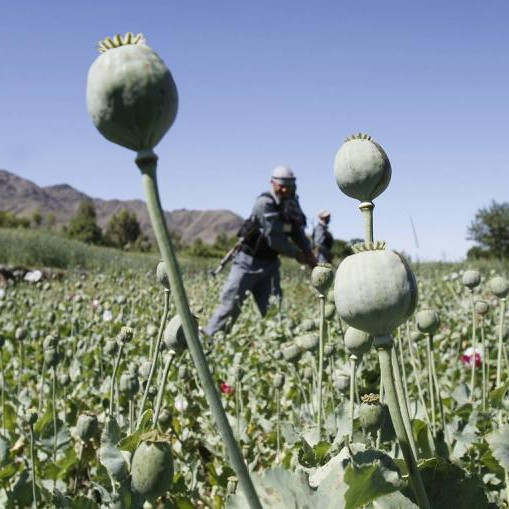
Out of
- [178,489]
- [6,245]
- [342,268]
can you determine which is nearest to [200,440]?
[178,489]

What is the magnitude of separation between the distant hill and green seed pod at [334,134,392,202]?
163959mm

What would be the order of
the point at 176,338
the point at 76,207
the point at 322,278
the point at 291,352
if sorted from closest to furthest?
the point at 176,338 < the point at 322,278 < the point at 291,352 < the point at 76,207

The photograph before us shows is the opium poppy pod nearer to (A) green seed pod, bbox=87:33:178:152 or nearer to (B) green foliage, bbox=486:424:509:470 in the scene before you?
(A) green seed pod, bbox=87:33:178:152

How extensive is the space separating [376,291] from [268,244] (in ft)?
17.8

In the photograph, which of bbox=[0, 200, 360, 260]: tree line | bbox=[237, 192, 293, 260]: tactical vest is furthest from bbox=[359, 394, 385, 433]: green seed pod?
bbox=[0, 200, 360, 260]: tree line

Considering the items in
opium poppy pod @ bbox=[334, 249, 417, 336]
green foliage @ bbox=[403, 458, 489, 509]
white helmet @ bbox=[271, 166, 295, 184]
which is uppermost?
white helmet @ bbox=[271, 166, 295, 184]

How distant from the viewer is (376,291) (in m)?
0.73

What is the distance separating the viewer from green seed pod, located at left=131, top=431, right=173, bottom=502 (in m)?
0.84

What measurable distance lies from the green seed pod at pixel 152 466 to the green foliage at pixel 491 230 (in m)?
31.3

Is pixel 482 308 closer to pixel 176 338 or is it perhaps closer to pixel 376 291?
pixel 176 338

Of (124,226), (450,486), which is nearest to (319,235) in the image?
(450,486)

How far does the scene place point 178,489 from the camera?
1.64 meters

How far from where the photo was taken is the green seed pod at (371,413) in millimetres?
1148

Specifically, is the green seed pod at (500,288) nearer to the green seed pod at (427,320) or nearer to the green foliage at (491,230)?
the green seed pod at (427,320)
